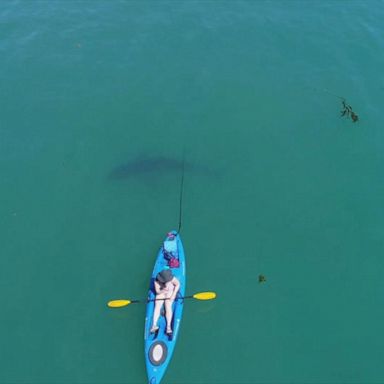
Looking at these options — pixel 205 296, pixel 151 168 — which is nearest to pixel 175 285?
pixel 205 296

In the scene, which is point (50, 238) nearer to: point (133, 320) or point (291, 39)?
point (133, 320)

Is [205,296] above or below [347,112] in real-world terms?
below

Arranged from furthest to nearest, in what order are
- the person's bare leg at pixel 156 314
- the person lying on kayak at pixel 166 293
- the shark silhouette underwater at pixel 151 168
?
the shark silhouette underwater at pixel 151 168 < the person lying on kayak at pixel 166 293 < the person's bare leg at pixel 156 314

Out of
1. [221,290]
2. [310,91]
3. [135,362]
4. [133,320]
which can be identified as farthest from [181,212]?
[310,91]

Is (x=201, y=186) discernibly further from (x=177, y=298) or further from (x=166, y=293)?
(x=166, y=293)

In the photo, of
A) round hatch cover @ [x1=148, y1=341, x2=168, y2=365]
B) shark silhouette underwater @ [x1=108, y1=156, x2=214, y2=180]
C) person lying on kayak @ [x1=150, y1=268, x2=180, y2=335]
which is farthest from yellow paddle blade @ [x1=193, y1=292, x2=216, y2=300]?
shark silhouette underwater @ [x1=108, y1=156, x2=214, y2=180]

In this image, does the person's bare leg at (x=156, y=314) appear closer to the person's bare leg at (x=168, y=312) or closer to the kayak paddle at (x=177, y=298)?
the person's bare leg at (x=168, y=312)

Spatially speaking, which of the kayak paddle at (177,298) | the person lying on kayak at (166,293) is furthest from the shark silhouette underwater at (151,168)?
the kayak paddle at (177,298)
